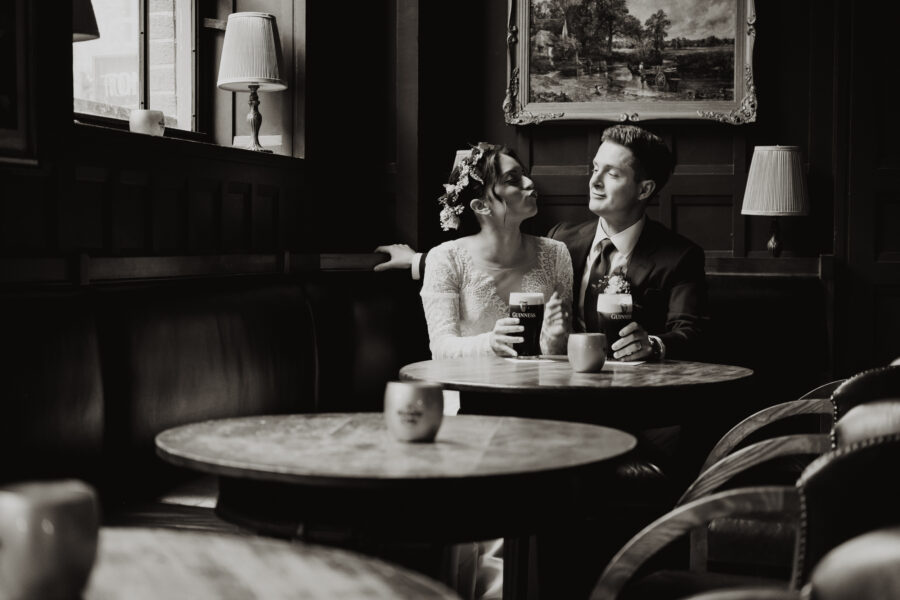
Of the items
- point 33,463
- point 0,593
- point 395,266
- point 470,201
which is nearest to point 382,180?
point 395,266

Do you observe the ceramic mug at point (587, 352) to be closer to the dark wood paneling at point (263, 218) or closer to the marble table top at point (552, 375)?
the marble table top at point (552, 375)

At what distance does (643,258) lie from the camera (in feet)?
11.9

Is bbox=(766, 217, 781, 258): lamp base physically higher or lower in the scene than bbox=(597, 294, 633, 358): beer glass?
higher

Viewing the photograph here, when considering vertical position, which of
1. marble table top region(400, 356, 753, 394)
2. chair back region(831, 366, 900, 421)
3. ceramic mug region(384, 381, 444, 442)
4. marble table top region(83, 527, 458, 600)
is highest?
chair back region(831, 366, 900, 421)

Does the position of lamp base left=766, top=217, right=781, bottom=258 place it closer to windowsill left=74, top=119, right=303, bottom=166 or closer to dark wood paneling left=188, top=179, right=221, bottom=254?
windowsill left=74, top=119, right=303, bottom=166

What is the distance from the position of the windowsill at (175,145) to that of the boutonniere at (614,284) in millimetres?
1357

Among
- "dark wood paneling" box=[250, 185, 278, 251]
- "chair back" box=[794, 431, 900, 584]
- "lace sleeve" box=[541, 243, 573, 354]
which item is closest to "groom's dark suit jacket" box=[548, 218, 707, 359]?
"lace sleeve" box=[541, 243, 573, 354]

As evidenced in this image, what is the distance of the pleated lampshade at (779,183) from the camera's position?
185 inches

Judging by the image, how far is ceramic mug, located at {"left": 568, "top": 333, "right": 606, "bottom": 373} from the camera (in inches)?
104

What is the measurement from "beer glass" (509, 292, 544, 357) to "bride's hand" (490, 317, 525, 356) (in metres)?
0.01

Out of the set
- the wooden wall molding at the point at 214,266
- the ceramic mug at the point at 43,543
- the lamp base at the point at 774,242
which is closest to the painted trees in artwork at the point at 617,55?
the lamp base at the point at 774,242

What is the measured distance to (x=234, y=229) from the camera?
12.8ft

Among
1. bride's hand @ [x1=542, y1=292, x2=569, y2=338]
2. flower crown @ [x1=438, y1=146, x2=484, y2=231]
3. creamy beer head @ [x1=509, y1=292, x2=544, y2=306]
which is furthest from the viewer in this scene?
flower crown @ [x1=438, y1=146, x2=484, y2=231]

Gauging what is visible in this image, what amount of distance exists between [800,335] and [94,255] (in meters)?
2.89
